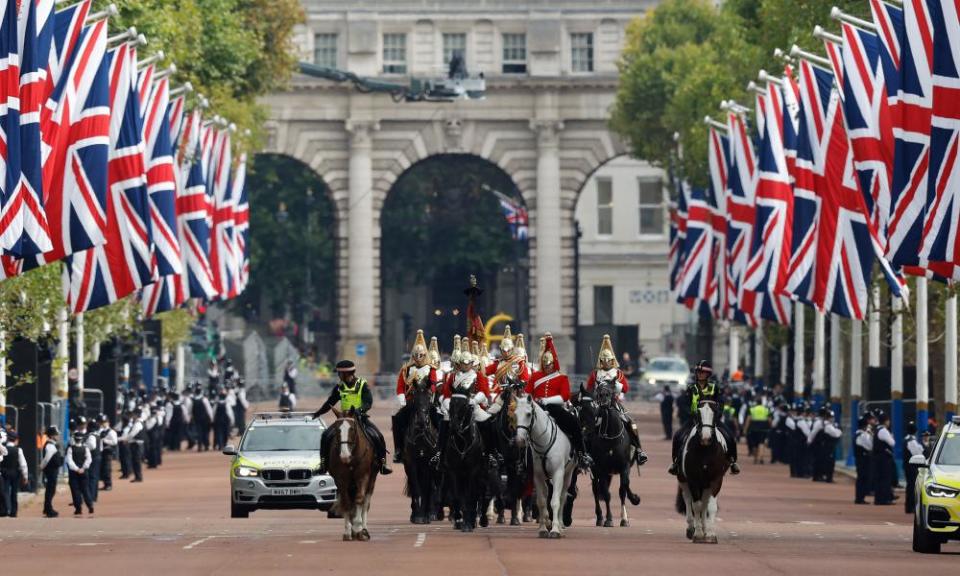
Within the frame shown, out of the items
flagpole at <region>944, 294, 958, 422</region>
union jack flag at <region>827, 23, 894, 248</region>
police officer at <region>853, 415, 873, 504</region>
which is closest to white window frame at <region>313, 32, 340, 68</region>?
flagpole at <region>944, 294, 958, 422</region>

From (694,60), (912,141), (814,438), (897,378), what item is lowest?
(814,438)

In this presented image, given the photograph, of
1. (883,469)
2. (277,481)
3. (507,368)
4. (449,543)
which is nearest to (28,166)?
(277,481)

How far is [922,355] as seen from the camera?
49.8 meters

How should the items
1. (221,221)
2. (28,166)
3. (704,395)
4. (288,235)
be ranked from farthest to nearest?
1. (288,235)
2. (221,221)
3. (28,166)
4. (704,395)

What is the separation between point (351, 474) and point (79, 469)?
40.1 ft

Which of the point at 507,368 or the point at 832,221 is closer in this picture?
the point at 507,368

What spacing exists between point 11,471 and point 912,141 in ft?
48.2

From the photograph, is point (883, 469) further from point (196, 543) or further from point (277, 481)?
point (196, 543)

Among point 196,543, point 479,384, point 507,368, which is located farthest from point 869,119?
point 196,543

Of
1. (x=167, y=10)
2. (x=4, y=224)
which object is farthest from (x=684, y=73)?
(x=4, y=224)

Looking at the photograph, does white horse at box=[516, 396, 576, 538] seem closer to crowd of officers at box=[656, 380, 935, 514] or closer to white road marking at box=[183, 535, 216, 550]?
crowd of officers at box=[656, 380, 935, 514]

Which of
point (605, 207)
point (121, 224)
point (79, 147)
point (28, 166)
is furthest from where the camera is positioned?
point (605, 207)

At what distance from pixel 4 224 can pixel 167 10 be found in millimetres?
26580

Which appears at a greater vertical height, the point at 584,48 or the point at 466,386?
the point at 584,48
